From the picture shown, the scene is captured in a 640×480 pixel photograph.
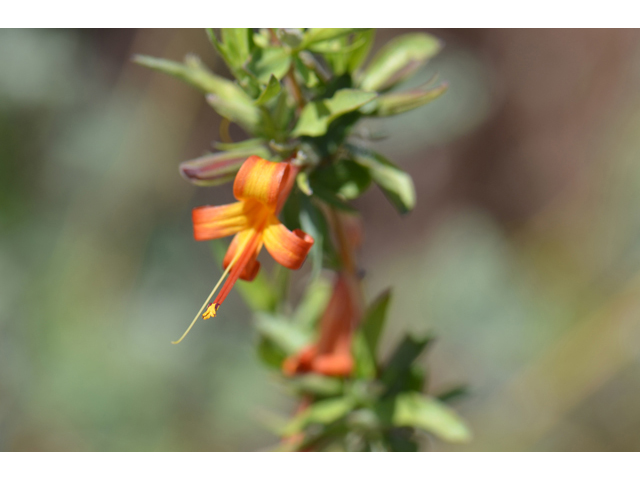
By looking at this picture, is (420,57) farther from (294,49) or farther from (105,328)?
(105,328)

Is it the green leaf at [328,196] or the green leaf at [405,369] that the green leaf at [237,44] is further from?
the green leaf at [405,369]

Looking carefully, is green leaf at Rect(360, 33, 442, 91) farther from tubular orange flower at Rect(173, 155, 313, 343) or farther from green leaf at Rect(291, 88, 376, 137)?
tubular orange flower at Rect(173, 155, 313, 343)

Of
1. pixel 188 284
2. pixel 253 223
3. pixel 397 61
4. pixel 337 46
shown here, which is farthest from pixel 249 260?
pixel 188 284

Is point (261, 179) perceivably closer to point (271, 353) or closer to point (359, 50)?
point (359, 50)

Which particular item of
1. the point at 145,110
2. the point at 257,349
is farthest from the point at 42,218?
the point at 257,349

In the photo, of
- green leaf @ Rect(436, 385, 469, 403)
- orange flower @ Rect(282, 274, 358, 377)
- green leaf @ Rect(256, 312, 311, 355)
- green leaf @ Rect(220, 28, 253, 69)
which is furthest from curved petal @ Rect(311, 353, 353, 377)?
green leaf @ Rect(220, 28, 253, 69)

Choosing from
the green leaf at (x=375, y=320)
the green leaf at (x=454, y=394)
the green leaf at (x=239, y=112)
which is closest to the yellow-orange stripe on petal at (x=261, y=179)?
the green leaf at (x=239, y=112)
